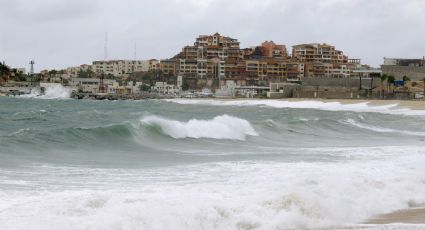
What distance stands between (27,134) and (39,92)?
109060 millimetres

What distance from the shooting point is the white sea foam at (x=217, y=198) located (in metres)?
8.74

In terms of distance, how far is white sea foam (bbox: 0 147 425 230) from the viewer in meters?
8.74

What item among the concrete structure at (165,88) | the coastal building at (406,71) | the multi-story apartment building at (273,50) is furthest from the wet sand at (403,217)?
the multi-story apartment building at (273,50)

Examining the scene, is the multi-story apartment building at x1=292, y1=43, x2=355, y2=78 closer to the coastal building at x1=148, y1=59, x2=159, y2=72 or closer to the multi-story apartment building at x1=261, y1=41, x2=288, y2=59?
the multi-story apartment building at x1=261, y1=41, x2=288, y2=59

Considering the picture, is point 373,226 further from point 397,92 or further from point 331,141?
point 397,92

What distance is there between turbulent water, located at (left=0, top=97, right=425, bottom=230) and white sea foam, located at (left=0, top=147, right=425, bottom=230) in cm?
2

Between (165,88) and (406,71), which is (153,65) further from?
(406,71)

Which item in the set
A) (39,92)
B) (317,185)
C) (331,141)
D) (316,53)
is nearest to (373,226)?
(317,185)

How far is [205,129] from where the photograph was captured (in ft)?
85.9

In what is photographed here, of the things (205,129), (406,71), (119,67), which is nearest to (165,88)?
(119,67)

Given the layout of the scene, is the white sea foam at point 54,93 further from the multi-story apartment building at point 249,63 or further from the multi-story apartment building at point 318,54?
the multi-story apartment building at point 318,54

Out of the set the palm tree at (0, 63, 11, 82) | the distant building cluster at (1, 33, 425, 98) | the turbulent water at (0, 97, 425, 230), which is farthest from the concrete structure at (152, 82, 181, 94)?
the turbulent water at (0, 97, 425, 230)

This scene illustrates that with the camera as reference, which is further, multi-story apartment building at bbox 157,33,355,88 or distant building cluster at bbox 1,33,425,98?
multi-story apartment building at bbox 157,33,355,88

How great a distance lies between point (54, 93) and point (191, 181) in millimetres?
115015
